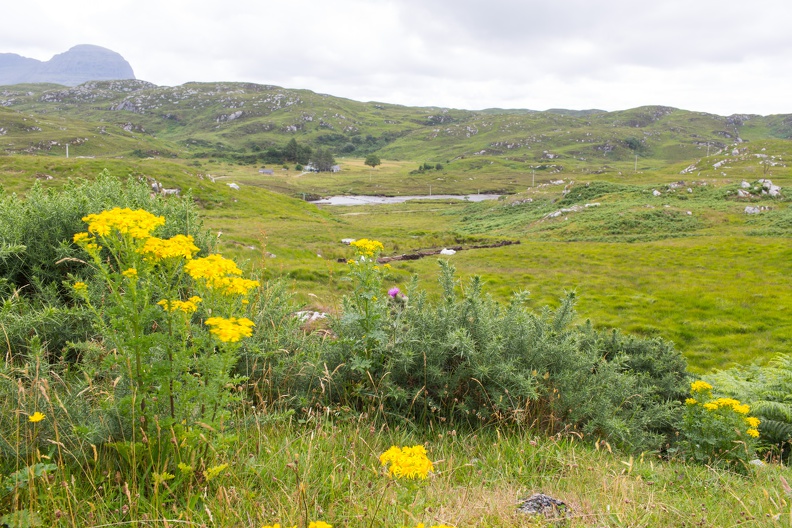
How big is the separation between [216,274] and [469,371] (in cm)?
303

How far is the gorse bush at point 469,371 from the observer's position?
455 cm

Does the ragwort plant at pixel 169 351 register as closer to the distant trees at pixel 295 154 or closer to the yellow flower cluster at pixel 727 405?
the yellow flower cluster at pixel 727 405

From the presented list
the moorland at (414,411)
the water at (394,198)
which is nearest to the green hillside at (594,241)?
the moorland at (414,411)

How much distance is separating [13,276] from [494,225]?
47928mm

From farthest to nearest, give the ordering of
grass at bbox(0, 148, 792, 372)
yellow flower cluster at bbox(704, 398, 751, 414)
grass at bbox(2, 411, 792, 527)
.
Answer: grass at bbox(0, 148, 792, 372)
yellow flower cluster at bbox(704, 398, 751, 414)
grass at bbox(2, 411, 792, 527)

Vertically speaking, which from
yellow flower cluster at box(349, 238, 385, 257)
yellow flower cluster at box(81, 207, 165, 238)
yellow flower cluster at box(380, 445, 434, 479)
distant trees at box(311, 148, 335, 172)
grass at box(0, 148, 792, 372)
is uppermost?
distant trees at box(311, 148, 335, 172)

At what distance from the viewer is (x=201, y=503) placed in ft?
9.08

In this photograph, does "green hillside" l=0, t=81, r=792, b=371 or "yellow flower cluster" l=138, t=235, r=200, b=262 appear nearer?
"yellow flower cluster" l=138, t=235, r=200, b=262

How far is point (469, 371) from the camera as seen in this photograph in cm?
478

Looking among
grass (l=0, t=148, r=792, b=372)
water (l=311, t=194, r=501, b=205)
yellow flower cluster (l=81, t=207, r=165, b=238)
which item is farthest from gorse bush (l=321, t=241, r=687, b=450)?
water (l=311, t=194, r=501, b=205)

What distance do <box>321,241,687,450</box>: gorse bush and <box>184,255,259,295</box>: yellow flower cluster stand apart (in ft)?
5.36

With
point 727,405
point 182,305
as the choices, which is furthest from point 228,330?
point 727,405

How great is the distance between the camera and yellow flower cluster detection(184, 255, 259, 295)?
2.64 metres

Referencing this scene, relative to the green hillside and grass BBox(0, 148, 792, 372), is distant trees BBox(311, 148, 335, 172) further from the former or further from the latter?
grass BBox(0, 148, 792, 372)
